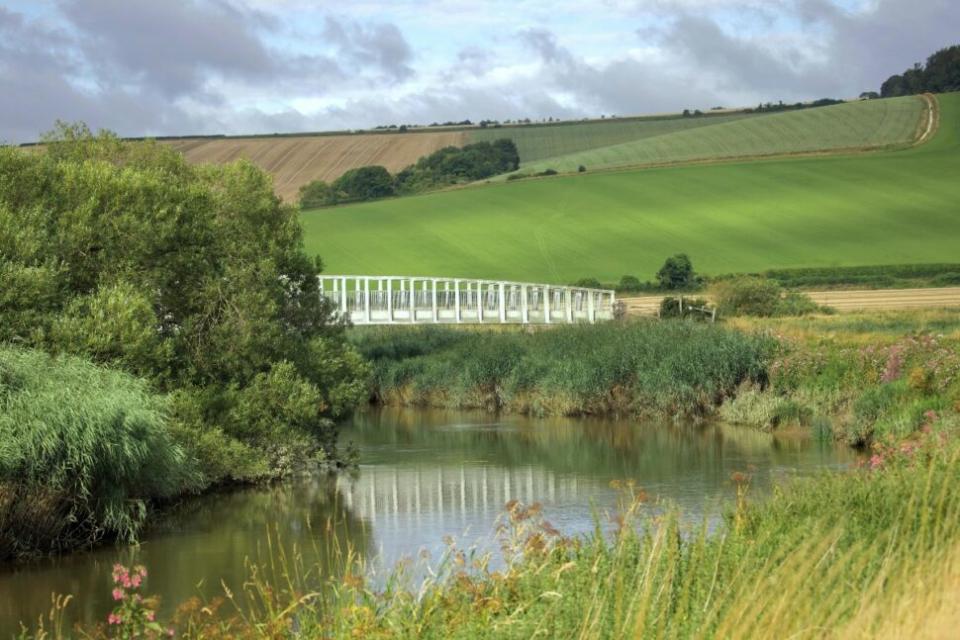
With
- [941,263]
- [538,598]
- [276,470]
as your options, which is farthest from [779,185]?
[538,598]

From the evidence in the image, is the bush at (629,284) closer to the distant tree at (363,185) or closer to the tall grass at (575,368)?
the tall grass at (575,368)

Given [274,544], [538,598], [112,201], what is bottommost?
[274,544]

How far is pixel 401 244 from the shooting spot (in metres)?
86.8

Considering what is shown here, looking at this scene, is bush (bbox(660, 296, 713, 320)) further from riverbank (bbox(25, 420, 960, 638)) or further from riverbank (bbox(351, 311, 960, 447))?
riverbank (bbox(25, 420, 960, 638))

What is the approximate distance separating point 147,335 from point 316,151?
96.1 m

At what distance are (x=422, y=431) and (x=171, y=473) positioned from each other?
13.8 metres

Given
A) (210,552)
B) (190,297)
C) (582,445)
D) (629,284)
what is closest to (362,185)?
(629,284)

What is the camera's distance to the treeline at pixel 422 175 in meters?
106

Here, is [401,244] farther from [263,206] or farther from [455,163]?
[263,206]

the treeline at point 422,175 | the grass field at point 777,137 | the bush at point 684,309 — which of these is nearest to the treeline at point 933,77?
the grass field at point 777,137

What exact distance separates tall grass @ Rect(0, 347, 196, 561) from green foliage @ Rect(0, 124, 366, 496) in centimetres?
223

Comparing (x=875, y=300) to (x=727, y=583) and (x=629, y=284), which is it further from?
(x=727, y=583)

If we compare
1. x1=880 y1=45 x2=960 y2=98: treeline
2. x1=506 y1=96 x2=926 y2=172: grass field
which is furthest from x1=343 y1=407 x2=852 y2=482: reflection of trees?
x1=880 y1=45 x2=960 y2=98: treeline

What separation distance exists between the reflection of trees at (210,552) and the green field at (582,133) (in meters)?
99.7
